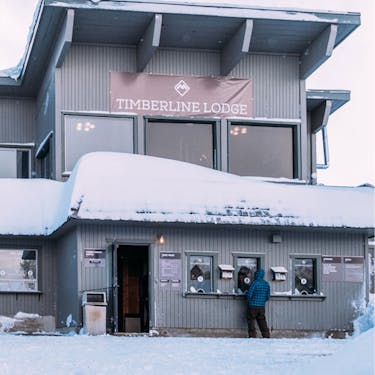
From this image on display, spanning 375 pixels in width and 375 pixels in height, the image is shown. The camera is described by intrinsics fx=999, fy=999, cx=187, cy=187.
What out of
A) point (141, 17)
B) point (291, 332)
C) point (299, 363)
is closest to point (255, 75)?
point (141, 17)

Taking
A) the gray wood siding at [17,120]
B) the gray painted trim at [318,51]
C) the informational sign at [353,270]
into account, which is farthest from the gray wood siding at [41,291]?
the gray painted trim at [318,51]

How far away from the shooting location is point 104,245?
21.2 m

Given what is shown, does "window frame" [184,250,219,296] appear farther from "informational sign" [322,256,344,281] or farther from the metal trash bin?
"informational sign" [322,256,344,281]

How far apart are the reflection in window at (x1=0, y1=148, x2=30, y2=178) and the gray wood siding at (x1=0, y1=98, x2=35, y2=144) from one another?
0.32 meters

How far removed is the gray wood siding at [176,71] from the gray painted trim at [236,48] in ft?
1.10

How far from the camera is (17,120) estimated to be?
29141 millimetres

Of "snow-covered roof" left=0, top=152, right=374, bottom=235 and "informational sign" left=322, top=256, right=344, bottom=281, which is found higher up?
"snow-covered roof" left=0, top=152, right=374, bottom=235

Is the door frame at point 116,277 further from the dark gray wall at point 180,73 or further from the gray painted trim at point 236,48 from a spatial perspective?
the gray painted trim at point 236,48

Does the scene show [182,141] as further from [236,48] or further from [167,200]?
[167,200]

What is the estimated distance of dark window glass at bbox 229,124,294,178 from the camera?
1013 inches

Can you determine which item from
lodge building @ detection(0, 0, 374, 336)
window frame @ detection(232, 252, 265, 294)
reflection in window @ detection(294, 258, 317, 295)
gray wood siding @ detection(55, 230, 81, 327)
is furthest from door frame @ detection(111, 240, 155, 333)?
reflection in window @ detection(294, 258, 317, 295)

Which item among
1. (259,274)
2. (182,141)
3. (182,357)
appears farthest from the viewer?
(182,141)

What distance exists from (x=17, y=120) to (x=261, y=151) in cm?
769

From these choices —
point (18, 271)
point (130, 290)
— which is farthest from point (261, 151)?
point (18, 271)
